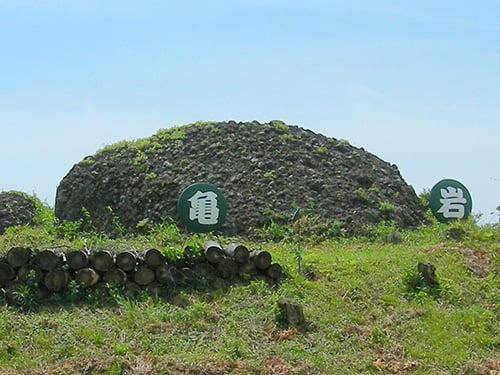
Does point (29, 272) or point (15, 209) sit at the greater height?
point (15, 209)

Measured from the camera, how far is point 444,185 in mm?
14109

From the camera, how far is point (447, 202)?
14078 mm

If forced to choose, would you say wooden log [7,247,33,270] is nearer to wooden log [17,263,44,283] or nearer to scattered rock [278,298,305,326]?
wooden log [17,263,44,283]

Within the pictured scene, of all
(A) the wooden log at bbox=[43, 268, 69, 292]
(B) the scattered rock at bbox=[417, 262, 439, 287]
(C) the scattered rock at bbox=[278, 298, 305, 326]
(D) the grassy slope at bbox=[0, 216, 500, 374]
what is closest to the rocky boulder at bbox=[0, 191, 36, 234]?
(D) the grassy slope at bbox=[0, 216, 500, 374]

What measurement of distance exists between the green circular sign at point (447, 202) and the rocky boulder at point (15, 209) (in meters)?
8.69

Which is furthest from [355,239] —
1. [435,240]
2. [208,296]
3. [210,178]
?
[208,296]

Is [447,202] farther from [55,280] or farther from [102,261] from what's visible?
[55,280]

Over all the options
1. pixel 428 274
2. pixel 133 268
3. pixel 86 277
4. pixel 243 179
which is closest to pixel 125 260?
pixel 133 268

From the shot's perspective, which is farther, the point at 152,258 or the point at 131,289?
the point at 152,258

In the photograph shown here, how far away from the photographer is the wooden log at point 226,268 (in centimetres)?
920

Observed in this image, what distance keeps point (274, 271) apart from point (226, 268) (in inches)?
22.2

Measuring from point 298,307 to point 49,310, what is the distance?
2.58m

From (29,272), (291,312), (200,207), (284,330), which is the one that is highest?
(200,207)

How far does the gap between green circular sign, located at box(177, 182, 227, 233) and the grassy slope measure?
6.91 ft
